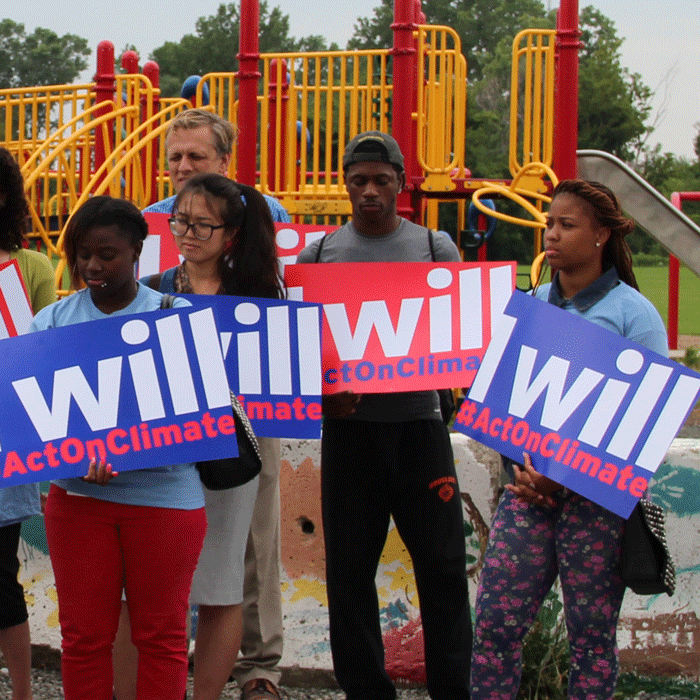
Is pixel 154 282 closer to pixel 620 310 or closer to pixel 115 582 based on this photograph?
pixel 115 582

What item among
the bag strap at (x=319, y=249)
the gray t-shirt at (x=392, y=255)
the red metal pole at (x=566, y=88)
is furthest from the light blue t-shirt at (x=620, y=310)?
the red metal pole at (x=566, y=88)

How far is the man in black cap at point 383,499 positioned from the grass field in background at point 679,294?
16.2 m

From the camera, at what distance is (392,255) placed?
13.0 ft

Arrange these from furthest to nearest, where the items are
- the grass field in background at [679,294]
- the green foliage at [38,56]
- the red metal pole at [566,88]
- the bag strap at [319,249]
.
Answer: the green foliage at [38,56] < the grass field in background at [679,294] < the red metal pole at [566,88] < the bag strap at [319,249]

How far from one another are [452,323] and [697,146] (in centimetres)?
6484

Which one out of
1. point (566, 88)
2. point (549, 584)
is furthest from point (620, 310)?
point (566, 88)

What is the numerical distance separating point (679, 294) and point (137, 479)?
28.2 metres

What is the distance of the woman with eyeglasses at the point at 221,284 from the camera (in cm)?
364

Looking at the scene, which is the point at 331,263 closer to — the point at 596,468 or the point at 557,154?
the point at 596,468

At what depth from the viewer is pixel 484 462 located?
4.57 m

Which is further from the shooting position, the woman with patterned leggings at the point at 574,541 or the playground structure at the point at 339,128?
the playground structure at the point at 339,128

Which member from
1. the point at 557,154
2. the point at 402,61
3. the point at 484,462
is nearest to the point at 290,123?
the point at 402,61

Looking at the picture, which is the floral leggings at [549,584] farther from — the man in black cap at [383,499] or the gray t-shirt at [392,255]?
the gray t-shirt at [392,255]

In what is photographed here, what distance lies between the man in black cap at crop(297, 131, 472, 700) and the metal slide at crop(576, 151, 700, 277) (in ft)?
24.8
